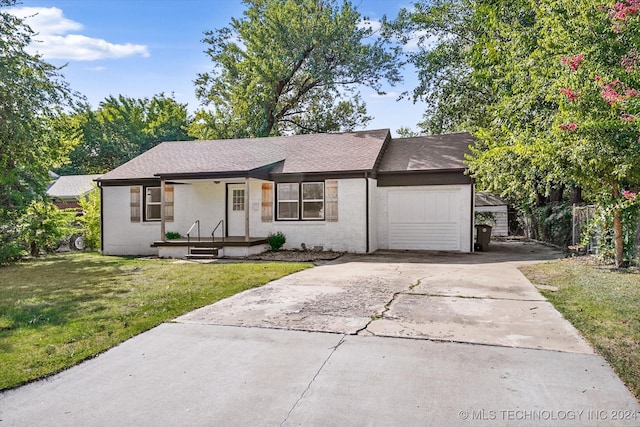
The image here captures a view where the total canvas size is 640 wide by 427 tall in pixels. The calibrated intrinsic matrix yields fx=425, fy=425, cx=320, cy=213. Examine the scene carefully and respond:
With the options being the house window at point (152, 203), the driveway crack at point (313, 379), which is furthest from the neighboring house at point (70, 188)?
the driveway crack at point (313, 379)

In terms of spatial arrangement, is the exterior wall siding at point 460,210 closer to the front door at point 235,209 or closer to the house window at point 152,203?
the front door at point 235,209

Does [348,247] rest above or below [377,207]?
below

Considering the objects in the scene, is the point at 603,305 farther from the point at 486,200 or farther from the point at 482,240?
the point at 486,200

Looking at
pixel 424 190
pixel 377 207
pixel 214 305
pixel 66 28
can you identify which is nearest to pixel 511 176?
pixel 424 190

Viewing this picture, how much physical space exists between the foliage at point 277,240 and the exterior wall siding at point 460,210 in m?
3.33

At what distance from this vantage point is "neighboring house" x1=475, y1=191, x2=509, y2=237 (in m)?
22.9

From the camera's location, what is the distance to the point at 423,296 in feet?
22.4

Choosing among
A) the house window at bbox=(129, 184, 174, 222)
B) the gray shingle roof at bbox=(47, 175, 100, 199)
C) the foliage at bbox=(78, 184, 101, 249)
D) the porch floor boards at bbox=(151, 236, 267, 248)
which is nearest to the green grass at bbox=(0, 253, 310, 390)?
the porch floor boards at bbox=(151, 236, 267, 248)

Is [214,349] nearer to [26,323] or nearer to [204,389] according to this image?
[204,389]

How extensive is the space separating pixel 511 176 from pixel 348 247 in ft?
17.4

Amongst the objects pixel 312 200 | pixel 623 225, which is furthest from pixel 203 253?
pixel 623 225

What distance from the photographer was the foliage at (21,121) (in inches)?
425

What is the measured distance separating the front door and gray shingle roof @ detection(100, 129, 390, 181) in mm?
1005

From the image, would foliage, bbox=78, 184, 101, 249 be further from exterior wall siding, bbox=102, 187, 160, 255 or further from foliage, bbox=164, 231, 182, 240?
foliage, bbox=164, 231, 182, 240
